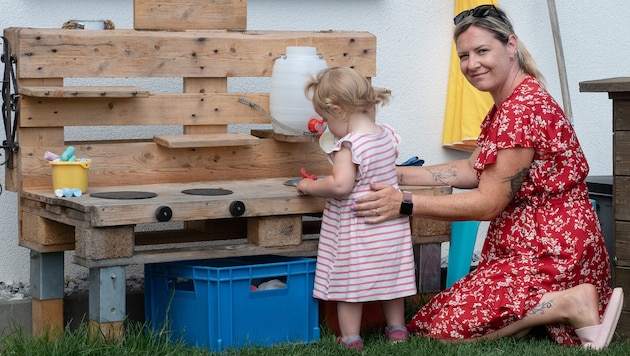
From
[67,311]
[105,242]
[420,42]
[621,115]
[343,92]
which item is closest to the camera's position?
[105,242]

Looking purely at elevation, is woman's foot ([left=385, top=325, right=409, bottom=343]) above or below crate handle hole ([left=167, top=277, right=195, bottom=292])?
below

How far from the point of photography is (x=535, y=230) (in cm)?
426

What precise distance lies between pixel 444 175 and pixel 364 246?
24.7 inches

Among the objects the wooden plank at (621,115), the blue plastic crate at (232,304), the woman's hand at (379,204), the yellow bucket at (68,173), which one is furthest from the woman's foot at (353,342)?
the wooden plank at (621,115)

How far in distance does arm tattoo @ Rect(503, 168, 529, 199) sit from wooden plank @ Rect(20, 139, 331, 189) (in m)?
0.96

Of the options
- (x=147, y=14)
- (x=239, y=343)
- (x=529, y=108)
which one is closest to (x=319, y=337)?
(x=239, y=343)

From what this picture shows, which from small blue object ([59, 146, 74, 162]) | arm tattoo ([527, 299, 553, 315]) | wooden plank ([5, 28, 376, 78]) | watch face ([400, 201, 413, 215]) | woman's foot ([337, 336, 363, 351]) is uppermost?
wooden plank ([5, 28, 376, 78])

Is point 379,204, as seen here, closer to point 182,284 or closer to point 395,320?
point 395,320

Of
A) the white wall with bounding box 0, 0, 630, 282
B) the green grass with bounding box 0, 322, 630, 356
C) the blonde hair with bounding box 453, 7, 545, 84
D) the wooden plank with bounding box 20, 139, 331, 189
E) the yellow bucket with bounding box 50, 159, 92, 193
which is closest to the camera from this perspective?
the green grass with bounding box 0, 322, 630, 356

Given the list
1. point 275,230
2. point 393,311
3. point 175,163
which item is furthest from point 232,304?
point 175,163

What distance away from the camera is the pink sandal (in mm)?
4129

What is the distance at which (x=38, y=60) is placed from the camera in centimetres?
427

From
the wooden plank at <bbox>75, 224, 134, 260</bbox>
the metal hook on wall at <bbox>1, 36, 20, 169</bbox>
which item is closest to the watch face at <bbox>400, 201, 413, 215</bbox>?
the wooden plank at <bbox>75, 224, 134, 260</bbox>

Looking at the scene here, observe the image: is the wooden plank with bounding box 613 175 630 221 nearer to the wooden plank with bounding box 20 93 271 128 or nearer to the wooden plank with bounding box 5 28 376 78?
the wooden plank with bounding box 5 28 376 78
